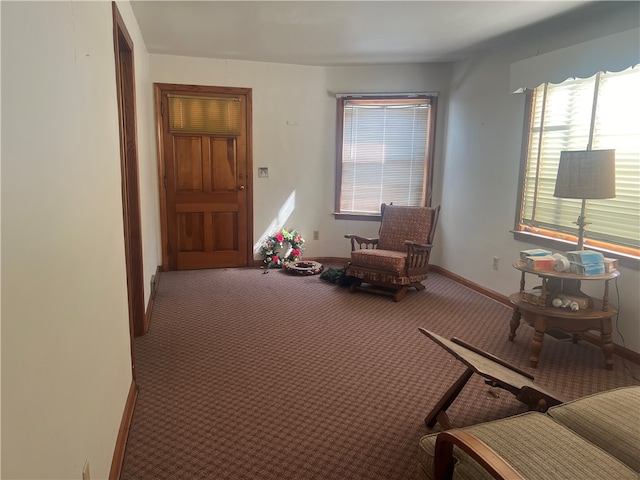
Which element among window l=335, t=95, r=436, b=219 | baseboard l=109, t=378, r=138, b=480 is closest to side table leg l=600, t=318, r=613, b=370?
window l=335, t=95, r=436, b=219

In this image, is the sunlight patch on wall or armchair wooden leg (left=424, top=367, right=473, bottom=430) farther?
the sunlight patch on wall

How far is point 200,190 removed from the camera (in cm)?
510

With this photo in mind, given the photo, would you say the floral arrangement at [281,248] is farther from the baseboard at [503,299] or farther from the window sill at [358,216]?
the baseboard at [503,299]

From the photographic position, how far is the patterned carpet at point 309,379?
6.44 feet

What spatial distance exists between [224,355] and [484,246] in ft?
9.40

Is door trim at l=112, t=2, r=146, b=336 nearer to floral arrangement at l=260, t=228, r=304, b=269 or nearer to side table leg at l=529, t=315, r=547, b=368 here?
floral arrangement at l=260, t=228, r=304, b=269

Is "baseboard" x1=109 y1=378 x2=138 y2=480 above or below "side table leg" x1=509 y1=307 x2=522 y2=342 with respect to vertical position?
below

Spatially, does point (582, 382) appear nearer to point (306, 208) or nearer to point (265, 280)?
point (265, 280)

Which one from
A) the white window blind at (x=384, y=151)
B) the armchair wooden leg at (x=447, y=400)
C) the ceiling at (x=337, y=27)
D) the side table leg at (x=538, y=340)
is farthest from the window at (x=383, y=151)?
the armchair wooden leg at (x=447, y=400)

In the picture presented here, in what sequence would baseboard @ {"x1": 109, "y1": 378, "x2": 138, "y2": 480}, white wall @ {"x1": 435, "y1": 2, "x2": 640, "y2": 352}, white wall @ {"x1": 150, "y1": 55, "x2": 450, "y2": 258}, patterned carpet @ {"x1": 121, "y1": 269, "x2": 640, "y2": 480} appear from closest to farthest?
baseboard @ {"x1": 109, "y1": 378, "x2": 138, "y2": 480}, patterned carpet @ {"x1": 121, "y1": 269, "x2": 640, "y2": 480}, white wall @ {"x1": 435, "y1": 2, "x2": 640, "y2": 352}, white wall @ {"x1": 150, "y1": 55, "x2": 450, "y2": 258}

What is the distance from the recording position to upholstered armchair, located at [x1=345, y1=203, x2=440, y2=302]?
4238 mm

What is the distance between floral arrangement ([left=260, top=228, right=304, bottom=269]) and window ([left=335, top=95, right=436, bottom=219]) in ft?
2.37

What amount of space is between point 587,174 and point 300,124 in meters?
3.34

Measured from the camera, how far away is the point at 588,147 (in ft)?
11.0
